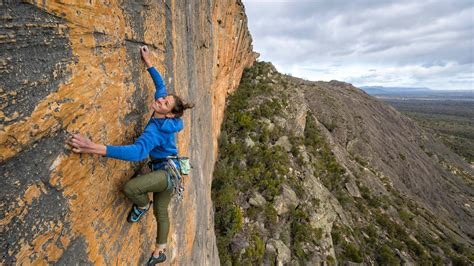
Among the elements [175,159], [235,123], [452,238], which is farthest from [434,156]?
[175,159]

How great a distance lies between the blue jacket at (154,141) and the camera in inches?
120

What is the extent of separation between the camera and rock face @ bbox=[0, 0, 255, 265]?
211cm

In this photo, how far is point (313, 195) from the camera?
2241 cm

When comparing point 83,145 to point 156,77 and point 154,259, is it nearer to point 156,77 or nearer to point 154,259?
point 156,77

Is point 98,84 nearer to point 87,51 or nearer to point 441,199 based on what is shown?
point 87,51

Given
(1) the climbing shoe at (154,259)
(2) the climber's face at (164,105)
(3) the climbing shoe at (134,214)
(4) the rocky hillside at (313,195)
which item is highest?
(2) the climber's face at (164,105)

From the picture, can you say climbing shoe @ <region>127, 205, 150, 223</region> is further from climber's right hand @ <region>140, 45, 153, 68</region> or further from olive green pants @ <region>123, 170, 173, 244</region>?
climber's right hand @ <region>140, 45, 153, 68</region>

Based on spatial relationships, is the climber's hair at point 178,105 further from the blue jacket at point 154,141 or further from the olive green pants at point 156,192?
the olive green pants at point 156,192

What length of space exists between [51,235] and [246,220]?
1630 centimetres

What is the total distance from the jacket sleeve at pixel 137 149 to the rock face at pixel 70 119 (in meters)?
0.34

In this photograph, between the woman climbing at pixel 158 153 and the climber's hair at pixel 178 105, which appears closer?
the woman climbing at pixel 158 153

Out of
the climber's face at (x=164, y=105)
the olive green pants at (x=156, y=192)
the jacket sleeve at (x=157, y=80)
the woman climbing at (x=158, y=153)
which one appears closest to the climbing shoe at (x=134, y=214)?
the woman climbing at (x=158, y=153)

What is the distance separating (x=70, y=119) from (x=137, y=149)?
31.9 inches

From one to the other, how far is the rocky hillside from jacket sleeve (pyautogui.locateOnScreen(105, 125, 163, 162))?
13.6 m
